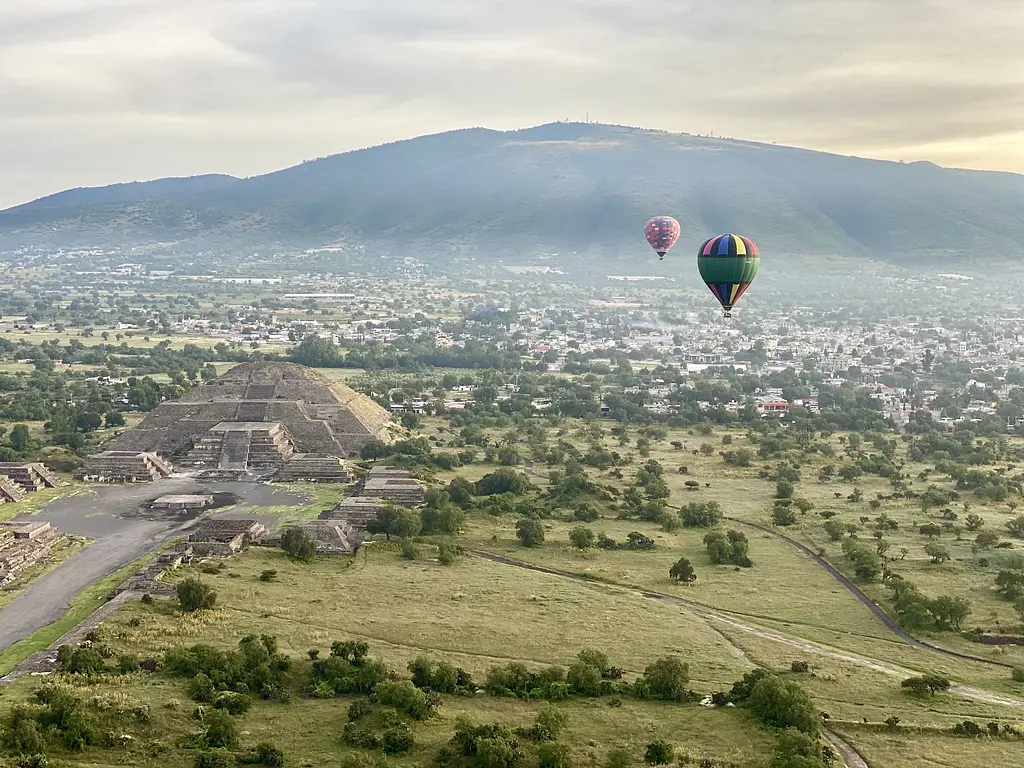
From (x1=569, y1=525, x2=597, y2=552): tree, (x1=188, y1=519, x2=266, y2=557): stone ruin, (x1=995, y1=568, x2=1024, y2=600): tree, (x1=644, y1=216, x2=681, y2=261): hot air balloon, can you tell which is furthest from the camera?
(x1=644, y1=216, x2=681, y2=261): hot air balloon

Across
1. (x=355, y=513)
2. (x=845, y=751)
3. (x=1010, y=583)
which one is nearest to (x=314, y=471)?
(x=355, y=513)

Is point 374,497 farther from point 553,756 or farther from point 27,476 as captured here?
point 553,756

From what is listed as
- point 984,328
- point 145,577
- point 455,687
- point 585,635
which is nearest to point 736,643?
point 585,635

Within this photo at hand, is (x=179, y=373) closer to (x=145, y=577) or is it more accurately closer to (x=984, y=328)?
(x=145, y=577)

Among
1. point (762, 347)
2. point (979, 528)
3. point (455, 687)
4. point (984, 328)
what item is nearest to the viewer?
point (455, 687)

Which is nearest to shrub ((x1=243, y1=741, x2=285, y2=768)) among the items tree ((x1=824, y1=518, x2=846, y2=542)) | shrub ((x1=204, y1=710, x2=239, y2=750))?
shrub ((x1=204, y1=710, x2=239, y2=750))

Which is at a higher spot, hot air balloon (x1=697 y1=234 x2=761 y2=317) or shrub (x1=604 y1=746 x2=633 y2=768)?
hot air balloon (x1=697 y1=234 x2=761 y2=317)

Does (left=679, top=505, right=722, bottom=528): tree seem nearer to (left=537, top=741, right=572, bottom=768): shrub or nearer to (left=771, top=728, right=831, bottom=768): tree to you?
(left=771, top=728, right=831, bottom=768): tree

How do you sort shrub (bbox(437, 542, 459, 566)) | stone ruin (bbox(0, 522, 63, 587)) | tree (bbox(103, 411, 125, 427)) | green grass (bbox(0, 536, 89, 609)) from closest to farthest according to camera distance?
green grass (bbox(0, 536, 89, 609)) → stone ruin (bbox(0, 522, 63, 587)) → shrub (bbox(437, 542, 459, 566)) → tree (bbox(103, 411, 125, 427))
